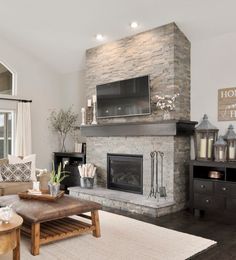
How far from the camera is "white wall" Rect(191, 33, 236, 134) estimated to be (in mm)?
5023

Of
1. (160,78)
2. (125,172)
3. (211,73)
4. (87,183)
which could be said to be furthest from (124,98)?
(87,183)

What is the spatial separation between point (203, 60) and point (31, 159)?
12.0 ft

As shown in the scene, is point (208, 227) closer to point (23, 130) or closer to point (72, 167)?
point (72, 167)

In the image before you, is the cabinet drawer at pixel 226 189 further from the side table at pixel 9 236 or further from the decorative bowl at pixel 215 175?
the side table at pixel 9 236

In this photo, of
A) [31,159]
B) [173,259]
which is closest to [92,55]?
[31,159]

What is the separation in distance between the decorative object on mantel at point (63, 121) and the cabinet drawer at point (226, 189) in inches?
163

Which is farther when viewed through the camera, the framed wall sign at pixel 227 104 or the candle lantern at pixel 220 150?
the framed wall sign at pixel 227 104

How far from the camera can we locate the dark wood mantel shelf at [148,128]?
504 cm

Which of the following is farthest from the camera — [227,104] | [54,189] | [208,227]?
[227,104]

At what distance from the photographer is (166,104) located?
5.23 meters

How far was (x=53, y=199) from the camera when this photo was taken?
3.66m

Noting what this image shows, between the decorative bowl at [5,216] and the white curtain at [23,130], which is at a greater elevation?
the white curtain at [23,130]

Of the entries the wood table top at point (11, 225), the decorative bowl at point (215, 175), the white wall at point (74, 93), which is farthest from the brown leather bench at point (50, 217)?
the white wall at point (74, 93)

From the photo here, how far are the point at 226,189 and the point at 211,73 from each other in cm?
201
